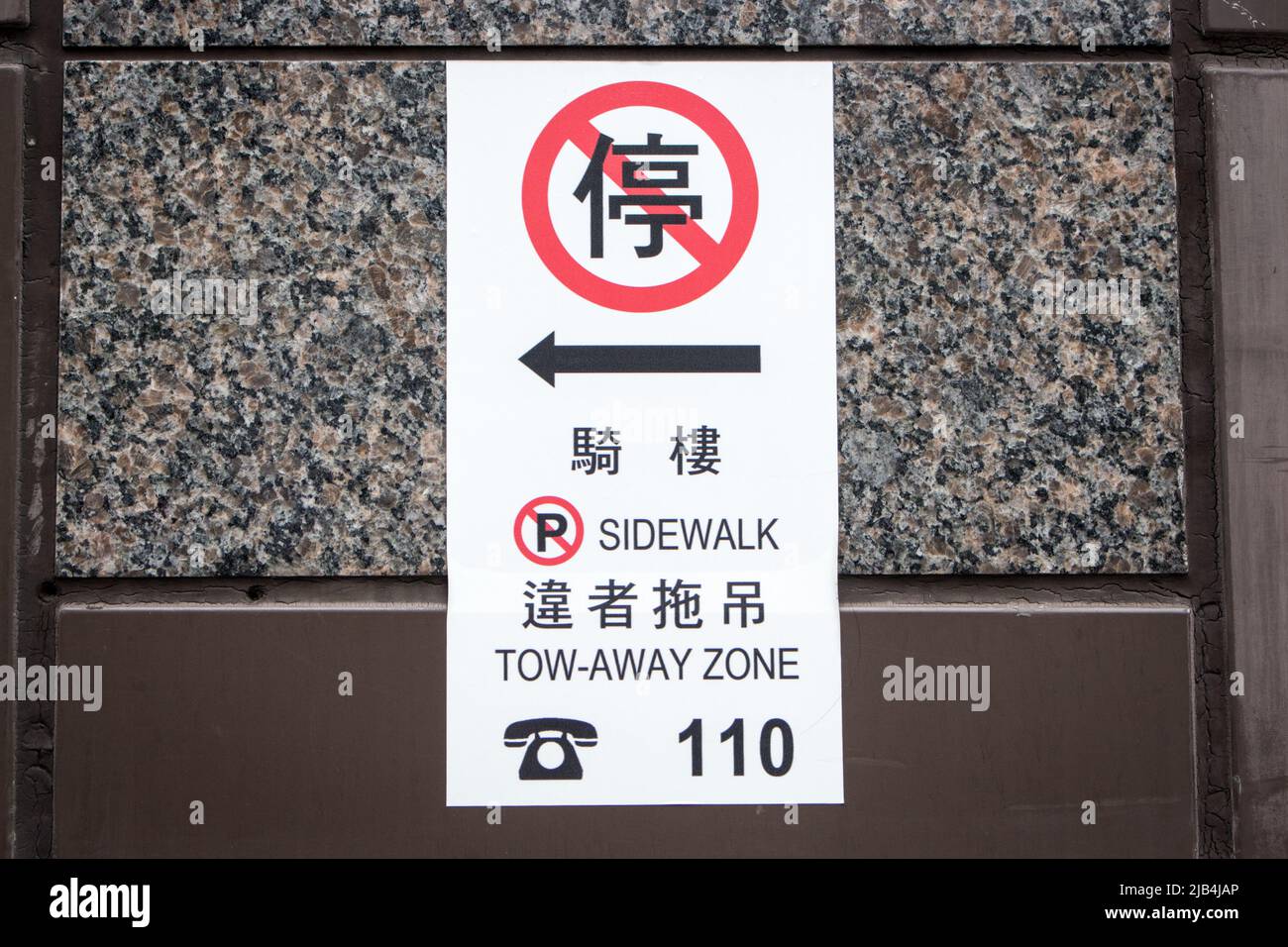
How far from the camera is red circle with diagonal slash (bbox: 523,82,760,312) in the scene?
193 centimetres

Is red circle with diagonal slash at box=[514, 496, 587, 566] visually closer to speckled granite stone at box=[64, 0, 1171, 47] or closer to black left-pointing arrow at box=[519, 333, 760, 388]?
black left-pointing arrow at box=[519, 333, 760, 388]

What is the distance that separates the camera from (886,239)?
6.38 feet

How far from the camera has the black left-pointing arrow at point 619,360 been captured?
75.9 inches

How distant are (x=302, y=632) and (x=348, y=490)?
12.7 inches

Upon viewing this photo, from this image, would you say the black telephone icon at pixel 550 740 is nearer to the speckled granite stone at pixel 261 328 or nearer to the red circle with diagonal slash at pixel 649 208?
the speckled granite stone at pixel 261 328

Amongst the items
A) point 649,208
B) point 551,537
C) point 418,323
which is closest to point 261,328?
point 418,323

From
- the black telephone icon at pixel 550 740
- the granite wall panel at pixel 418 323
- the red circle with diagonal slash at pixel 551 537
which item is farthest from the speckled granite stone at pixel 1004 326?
the black telephone icon at pixel 550 740

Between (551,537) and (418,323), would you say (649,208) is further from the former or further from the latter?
(551,537)

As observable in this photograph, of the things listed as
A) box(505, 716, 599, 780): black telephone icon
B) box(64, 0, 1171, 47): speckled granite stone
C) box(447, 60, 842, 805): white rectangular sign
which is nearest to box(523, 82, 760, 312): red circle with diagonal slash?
box(447, 60, 842, 805): white rectangular sign

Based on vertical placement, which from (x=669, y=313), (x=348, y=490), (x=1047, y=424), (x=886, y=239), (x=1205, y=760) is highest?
(x=886, y=239)

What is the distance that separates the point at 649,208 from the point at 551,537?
2.50ft

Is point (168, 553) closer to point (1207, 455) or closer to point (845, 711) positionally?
point (845, 711)

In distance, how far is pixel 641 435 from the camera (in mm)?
1929

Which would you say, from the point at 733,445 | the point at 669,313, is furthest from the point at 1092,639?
the point at 669,313
